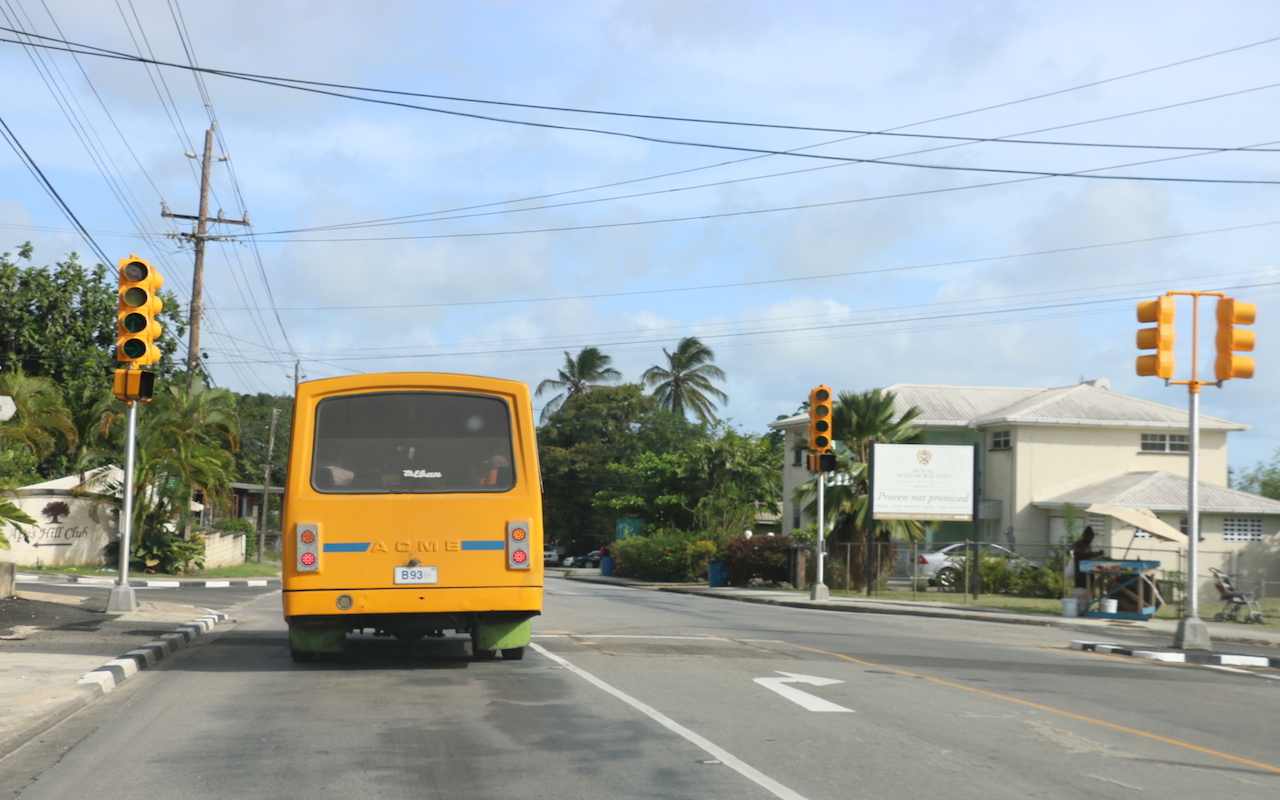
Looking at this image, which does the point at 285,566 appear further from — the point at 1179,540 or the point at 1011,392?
the point at 1011,392

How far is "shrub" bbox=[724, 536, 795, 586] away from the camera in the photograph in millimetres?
38219

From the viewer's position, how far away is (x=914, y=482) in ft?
106

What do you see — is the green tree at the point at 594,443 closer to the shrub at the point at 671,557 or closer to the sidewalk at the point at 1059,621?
the shrub at the point at 671,557

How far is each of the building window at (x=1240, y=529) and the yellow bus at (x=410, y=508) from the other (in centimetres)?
3305

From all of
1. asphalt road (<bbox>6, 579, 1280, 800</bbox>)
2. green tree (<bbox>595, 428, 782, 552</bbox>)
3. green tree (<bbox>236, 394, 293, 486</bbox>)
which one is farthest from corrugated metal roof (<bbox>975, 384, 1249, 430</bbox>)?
green tree (<bbox>236, 394, 293, 486</bbox>)

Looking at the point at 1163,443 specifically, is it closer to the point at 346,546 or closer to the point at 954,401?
the point at 954,401

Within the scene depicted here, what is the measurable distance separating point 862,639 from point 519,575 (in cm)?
724

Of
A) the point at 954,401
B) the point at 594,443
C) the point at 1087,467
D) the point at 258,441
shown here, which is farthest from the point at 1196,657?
the point at 258,441

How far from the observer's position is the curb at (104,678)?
7637 mm

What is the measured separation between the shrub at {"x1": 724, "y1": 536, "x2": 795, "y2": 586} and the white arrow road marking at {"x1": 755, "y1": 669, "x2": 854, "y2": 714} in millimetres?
26583

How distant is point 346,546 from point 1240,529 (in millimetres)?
34985

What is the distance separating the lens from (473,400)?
11.5m

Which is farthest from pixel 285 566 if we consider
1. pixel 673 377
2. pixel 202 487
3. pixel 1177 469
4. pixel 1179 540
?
pixel 673 377

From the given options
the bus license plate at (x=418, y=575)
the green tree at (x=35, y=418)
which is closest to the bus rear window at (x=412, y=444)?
the bus license plate at (x=418, y=575)
